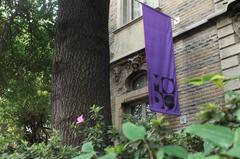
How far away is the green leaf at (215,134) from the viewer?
54.1 inches

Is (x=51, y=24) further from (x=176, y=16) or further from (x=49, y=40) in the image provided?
(x=176, y=16)

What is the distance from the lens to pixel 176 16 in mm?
12797

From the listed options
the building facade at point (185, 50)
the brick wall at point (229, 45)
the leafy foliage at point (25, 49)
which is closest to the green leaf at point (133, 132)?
the building facade at point (185, 50)

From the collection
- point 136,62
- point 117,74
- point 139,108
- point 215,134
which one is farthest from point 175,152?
point 117,74

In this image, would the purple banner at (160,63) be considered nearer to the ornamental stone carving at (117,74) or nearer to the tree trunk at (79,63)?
the ornamental stone carving at (117,74)

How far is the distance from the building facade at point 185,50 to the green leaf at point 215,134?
24.6 feet

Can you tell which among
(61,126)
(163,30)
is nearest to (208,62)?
(163,30)

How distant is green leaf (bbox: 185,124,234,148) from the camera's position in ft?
4.51

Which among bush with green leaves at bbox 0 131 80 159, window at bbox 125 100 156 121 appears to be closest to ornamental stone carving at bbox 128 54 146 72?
window at bbox 125 100 156 121

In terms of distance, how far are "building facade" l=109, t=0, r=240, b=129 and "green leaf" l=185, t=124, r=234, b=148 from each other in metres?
7.48

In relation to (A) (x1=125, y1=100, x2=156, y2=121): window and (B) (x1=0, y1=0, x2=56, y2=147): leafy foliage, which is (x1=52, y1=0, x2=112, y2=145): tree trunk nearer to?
(B) (x1=0, y1=0, x2=56, y2=147): leafy foliage

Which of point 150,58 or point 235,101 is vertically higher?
point 150,58

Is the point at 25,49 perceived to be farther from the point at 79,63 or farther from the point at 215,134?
the point at 215,134

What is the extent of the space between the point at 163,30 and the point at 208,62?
4.74ft
